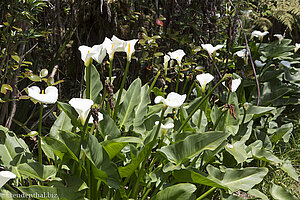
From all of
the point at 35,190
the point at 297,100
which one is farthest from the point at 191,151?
the point at 297,100

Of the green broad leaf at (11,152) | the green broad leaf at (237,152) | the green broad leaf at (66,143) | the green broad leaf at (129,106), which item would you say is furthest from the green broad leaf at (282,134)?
the green broad leaf at (11,152)

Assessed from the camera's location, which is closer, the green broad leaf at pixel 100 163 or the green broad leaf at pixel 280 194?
the green broad leaf at pixel 100 163

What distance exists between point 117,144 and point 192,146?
13.6 inches

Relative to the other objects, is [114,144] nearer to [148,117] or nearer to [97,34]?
[148,117]

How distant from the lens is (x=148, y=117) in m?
1.81

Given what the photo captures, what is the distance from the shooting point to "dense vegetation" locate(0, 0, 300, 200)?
1333mm

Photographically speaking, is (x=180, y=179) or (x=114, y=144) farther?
(x=180, y=179)

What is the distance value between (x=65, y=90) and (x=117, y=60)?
48cm

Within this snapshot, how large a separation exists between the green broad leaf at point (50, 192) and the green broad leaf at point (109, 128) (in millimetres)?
277

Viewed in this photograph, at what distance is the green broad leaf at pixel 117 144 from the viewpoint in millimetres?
1251

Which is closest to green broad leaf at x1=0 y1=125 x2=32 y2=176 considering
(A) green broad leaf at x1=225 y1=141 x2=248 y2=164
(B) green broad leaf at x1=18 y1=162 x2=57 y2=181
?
(B) green broad leaf at x1=18 y1=162 x2=57 y2=181

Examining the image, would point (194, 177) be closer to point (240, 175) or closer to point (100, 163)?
point (240, 175)

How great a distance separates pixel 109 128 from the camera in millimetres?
1430

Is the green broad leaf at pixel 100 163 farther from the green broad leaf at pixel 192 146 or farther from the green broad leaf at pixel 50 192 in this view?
the green broad leaf at pixel 192 146
